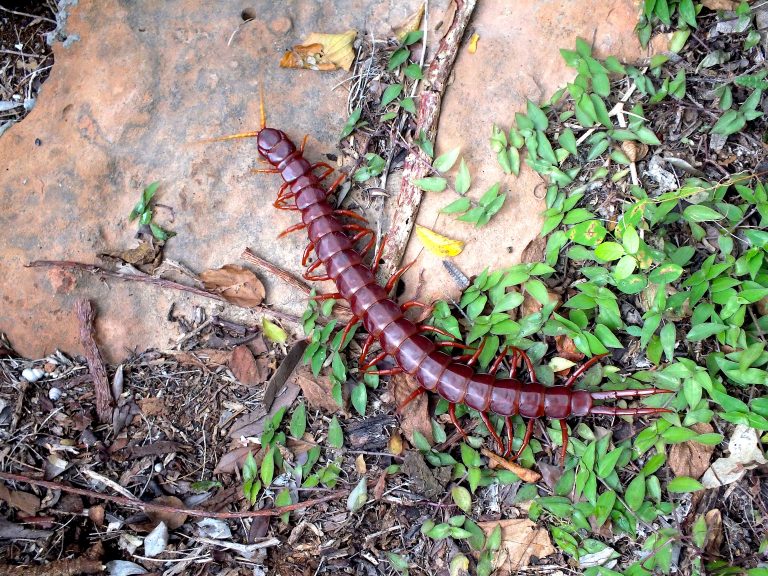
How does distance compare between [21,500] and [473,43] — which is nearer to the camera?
[21,500]

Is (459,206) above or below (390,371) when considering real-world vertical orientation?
above

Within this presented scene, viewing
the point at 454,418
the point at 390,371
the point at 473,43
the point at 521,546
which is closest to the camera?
the point at 521,546

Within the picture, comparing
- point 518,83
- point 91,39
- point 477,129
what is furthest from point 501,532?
point 91,39

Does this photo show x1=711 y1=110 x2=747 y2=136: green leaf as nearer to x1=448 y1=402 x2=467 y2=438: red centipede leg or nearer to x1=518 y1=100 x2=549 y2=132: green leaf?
x1=518 y1=100 x2=549 y2=132: green leaf

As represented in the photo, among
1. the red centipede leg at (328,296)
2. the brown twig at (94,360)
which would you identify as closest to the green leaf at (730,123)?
the red centipede leg at (328,296)

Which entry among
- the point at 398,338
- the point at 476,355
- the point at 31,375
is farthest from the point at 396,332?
the point at 31,375

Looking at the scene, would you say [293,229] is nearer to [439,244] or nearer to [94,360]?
[439,244]
